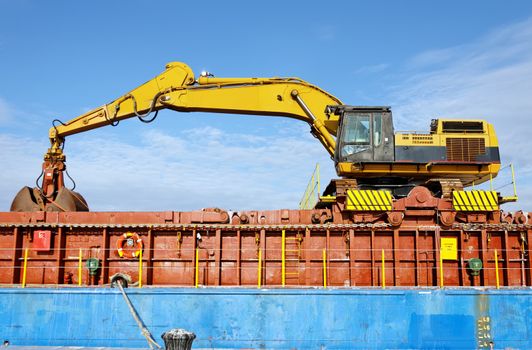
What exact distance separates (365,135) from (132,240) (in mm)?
7874

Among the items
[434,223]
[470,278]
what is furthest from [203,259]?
[470,278]

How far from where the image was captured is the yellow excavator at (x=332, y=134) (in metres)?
15.4

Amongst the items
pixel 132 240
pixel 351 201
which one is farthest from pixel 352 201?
pixel 132 240

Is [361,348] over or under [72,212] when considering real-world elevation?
under

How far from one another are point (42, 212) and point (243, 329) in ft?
24.0

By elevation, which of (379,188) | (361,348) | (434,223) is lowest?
(361,348)

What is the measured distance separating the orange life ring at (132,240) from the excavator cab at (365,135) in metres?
6.59

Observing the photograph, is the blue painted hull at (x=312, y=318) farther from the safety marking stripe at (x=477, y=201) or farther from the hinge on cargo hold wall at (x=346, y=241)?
the safety marking stripe at (x=477, y=201)

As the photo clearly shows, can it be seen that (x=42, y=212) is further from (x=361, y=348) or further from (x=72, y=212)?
(x=361, y=348)

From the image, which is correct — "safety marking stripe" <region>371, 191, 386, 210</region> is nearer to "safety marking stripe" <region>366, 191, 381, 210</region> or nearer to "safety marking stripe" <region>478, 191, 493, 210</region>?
"safety marking stripe" <region>366, 191, 381, 210</region>

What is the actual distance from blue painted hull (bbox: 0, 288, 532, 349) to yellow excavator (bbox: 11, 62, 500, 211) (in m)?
3.70

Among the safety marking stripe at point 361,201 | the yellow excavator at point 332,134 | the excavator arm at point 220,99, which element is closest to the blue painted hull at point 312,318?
the safety marking stripe at point 361,201

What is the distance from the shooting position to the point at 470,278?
14.3 m

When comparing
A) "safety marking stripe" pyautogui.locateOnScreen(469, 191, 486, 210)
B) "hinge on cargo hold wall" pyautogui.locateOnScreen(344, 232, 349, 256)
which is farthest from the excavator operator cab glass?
"safety marking stripe" pyautogui.locateOnScreen(469, 191, 486, 210)
